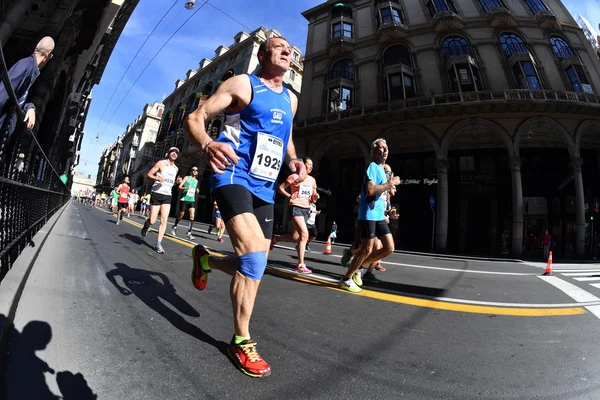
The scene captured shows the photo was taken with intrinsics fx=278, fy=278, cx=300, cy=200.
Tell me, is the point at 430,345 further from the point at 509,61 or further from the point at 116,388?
the point at 509,61

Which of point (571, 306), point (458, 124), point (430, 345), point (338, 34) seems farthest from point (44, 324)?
point (338, 34)

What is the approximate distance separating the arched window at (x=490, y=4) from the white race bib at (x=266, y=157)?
2706 cm

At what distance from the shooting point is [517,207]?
16203 mm

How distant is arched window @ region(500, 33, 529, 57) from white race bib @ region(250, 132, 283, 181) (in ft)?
80.3

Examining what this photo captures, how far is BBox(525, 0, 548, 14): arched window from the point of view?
21078 millimetres

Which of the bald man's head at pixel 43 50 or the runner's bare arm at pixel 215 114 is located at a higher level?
the bald man's head at pixel 43 50

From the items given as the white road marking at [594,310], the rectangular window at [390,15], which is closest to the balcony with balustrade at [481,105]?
the rectangular window at [390,15]

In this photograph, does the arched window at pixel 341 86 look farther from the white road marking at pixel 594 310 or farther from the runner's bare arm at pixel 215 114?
the runner's bare arm at pixel 215 114

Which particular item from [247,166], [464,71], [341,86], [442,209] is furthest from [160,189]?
[464,71]

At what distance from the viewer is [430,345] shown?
6.17 ft

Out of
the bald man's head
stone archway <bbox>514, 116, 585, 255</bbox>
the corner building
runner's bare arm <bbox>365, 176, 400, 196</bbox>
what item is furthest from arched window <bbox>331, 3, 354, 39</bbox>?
runner's bare arm <bbox>365, 176, 400, 196</bbox>

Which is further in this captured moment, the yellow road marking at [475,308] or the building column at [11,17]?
the building column at [11,17]

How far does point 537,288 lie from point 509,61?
69.0ft

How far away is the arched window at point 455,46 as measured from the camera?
65.1 feet
